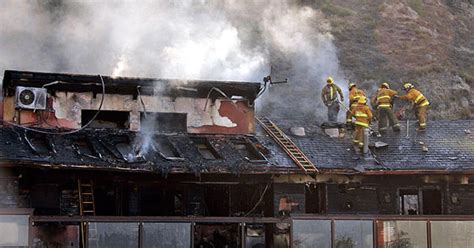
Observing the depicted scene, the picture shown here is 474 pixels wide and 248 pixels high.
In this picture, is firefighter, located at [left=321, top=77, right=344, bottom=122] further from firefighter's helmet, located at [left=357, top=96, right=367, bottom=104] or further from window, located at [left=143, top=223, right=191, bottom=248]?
window, located at [left=143, top=223, right=191, bottom=248]

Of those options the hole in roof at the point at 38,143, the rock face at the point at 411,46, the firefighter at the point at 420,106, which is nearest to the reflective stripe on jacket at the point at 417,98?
the firefighter at the point at 420,106

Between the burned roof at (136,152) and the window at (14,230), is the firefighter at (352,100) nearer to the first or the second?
the burned roof at (136,152)

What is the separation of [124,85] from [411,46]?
38657 mm

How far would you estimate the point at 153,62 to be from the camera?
3066cm

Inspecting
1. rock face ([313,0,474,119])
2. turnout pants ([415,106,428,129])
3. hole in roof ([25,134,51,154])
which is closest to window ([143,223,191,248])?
hole in roof ([25,134,51,154])

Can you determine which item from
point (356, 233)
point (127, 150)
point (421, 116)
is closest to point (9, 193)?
point (127, 150)

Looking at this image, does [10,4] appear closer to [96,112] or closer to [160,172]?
[96,112]

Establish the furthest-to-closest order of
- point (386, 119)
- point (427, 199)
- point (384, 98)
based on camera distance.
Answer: point (386, 119) → point (384, 98) → point (427, 199)

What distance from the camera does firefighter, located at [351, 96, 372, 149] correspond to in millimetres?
21188

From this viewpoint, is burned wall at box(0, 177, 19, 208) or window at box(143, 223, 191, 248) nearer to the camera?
burned wall at box(0, 177, 19, 208)

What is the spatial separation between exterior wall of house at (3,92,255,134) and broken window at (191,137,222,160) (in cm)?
94

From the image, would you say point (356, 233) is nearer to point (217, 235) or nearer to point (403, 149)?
point (403, 149)

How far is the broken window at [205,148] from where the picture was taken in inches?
787

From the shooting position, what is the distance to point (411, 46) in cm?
5647
